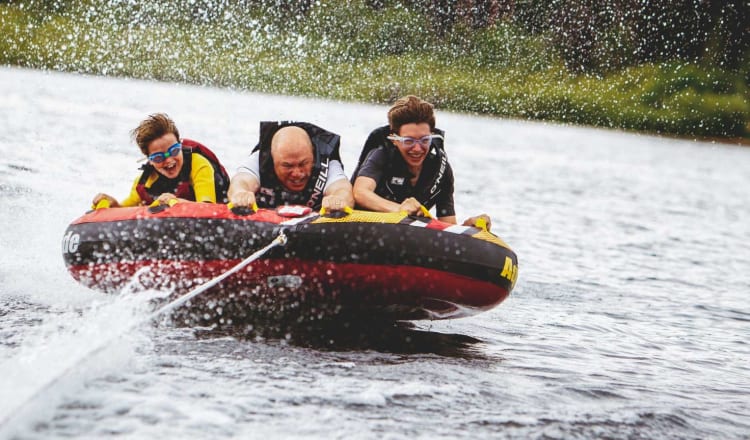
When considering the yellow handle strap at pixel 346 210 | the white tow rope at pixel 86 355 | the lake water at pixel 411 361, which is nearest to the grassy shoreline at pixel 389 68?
the lake water at pixel 411 361

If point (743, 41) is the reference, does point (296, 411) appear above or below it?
below

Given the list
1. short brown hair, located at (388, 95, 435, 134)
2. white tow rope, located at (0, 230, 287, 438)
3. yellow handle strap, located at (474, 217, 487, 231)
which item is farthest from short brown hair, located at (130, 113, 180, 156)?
yellow handle strap, located at (474, 217, 487, 231)

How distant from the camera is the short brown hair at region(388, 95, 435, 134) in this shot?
22.2 ft

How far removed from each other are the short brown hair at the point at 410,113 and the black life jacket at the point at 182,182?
4.79 feet

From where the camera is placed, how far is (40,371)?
4738mm

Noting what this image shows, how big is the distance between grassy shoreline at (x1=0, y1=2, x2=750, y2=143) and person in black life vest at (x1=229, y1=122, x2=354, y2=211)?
69.0 m

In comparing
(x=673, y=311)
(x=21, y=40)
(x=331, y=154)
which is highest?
(x=21, y=40)

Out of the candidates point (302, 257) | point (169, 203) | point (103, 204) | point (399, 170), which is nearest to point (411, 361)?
point (302, 257)

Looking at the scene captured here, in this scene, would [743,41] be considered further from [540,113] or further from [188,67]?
[188,67]

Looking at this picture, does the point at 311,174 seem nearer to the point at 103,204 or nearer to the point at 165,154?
the point at 165,154

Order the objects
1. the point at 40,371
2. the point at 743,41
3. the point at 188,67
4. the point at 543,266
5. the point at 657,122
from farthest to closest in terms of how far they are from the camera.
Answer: the point at 657,122 → the point at 743,41 → the point at 188,67 → the point at 543,266 → the point at 40,371

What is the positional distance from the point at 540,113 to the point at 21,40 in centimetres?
6116

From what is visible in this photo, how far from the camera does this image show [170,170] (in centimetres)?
687

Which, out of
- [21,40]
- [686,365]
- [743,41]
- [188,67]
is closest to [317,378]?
[686,365]
